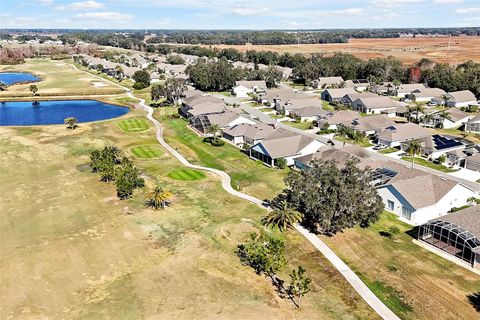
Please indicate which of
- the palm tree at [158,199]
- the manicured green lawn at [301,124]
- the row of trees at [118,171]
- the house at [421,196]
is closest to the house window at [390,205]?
the house at [421,196]

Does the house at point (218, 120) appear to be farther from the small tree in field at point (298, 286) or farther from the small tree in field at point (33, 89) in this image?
the small tree in field at point (33, 89)

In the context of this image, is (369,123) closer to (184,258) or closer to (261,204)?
(261,204)

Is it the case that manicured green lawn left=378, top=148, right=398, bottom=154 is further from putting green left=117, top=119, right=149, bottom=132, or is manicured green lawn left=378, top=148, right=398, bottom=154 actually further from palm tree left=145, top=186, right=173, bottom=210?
putting green left=117, top=119, right=149, bottom=132

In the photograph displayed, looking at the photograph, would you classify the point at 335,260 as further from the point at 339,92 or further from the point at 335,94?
the point at 339,92

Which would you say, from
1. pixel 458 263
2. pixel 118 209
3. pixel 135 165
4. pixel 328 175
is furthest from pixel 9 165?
pixel 458 263

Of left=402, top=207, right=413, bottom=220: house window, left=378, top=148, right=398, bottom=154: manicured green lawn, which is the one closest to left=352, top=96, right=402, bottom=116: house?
left=378, top=148, right=398, bottom=154: manicured green lawn

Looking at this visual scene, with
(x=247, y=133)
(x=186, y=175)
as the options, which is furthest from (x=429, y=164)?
(x=186, y=175)
